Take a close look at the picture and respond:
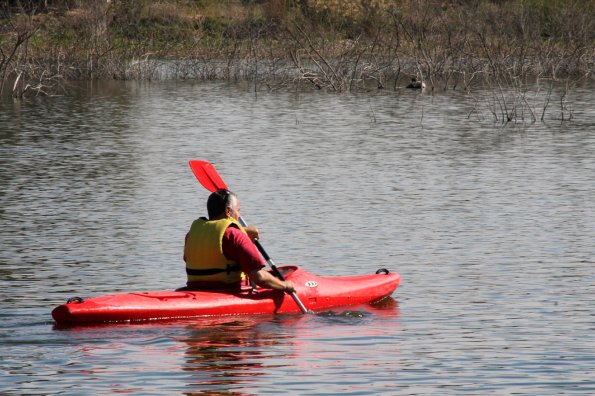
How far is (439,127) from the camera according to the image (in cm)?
2656

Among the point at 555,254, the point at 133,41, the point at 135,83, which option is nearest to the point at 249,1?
the point at 133,41

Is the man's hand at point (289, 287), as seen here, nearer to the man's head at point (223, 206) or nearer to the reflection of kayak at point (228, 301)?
the reflection of kayak at point (228, 301)

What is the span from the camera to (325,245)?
13781 mm

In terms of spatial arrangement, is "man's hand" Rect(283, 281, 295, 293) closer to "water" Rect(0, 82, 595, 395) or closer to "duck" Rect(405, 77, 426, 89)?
"water" Rect(0, 82, 595, 395)

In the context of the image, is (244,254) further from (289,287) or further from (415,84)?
(415,84)

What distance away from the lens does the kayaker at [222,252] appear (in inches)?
396

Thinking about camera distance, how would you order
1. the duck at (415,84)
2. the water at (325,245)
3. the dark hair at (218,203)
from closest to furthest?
the water at (325,245)
the dark hair at (218,203)
the duck at (415,84)

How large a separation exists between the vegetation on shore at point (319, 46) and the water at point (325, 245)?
5.59m

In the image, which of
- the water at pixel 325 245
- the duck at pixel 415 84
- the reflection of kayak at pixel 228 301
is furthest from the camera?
the duck at pixel 415 84

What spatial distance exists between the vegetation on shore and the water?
5.59m

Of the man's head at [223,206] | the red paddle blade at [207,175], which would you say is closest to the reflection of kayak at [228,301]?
the man's head at [223,206]

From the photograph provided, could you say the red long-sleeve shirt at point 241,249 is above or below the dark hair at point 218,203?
below

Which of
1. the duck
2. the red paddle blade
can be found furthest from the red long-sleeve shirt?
the duck

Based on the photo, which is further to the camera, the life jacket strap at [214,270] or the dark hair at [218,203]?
the life jacket strap at [214,270]
